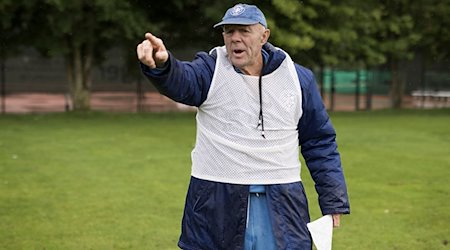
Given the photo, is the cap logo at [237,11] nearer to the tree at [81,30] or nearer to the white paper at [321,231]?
the white paper at [321,231]

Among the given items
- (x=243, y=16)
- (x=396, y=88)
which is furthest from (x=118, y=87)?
(x=243, y=16)

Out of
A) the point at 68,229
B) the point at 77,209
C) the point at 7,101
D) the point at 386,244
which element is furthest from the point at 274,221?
the point at 7,101

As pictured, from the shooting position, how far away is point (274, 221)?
14.4 ft

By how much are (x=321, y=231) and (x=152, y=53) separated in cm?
136

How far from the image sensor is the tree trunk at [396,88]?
3231cm

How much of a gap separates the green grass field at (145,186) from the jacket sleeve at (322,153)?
12.7 feet

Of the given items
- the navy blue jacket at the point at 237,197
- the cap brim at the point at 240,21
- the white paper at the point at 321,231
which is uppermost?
the cap brim at the point at 240,21

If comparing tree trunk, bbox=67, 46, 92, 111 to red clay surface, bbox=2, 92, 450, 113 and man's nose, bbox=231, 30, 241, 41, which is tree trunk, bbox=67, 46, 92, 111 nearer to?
red clay surface, bbox=2, 92, 450, 113

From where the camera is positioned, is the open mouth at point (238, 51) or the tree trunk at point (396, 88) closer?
the open mouth at point (238, 51)

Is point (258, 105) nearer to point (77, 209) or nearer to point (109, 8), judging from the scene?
point (77, 209)

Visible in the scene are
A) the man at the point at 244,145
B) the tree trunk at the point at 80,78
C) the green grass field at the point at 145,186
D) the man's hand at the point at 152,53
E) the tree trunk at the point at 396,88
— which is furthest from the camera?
the tree trunk at the point at 396,88

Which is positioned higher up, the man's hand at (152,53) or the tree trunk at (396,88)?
the man's hand at (152,53)

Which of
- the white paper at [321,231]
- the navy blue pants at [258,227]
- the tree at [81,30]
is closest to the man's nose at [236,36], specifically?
the navy blue pants at [258,227]

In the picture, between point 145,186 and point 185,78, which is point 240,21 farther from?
point 145,186
